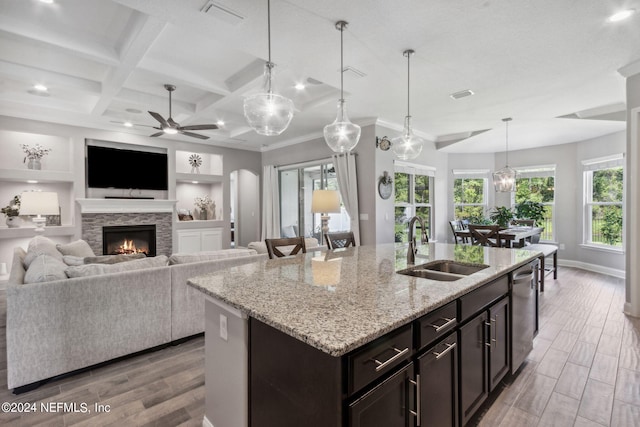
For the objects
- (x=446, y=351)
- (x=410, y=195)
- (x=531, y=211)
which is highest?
(x=410, y=195)

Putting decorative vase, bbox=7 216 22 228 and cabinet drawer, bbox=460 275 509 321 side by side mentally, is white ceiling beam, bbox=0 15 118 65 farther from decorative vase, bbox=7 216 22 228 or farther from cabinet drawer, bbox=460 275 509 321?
cabinet drawer, bbox=460 275 509 321

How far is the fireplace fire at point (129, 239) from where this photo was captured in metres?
5.76

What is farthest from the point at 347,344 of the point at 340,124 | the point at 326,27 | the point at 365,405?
the point at 326,27

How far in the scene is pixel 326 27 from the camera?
8.41ft

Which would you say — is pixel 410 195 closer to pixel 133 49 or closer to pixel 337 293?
pixel 133 49

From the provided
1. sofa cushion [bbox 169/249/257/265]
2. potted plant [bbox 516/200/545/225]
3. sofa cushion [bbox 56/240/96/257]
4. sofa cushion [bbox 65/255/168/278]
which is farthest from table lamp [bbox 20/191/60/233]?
potted plant [bbox 516/200/545/225]

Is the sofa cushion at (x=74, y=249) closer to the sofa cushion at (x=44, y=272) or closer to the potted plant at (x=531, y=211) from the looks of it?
the sofa cushion at (x=44, y=272)

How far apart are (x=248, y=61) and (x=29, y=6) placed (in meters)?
1.89

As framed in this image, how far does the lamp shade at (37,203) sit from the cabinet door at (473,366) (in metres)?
5.10

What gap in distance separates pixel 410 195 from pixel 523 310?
13.8ft

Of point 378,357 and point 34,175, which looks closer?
point 378,357

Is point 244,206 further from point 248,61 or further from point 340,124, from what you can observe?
point 340,124

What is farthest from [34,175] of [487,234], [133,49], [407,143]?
[487,234]

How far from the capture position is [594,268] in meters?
6.12
